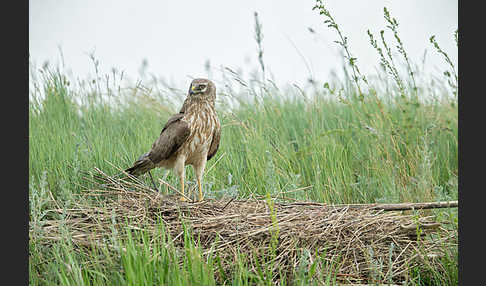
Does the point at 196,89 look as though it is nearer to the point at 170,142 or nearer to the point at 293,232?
the point at 170,142

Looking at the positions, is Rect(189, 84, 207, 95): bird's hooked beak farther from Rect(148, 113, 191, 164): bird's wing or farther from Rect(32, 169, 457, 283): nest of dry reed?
Rect(32, 169, 457, 283): nest of dry reed

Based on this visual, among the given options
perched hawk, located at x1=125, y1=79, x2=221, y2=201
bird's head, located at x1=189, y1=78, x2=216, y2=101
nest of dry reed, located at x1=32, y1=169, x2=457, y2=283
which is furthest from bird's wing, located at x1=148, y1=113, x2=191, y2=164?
nest of dry reed, located at x1=32, y1=169, x2=457, y2=283

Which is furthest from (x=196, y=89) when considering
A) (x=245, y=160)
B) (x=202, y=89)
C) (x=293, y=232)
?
(x=293, y=232)

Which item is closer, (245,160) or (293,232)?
(293,232)

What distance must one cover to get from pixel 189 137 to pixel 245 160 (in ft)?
3.18

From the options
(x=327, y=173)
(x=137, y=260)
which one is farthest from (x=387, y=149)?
(x=137, y=260)

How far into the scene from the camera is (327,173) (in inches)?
172

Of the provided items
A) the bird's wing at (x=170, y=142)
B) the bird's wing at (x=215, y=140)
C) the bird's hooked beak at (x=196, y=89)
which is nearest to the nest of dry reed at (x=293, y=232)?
the bird's wing at (x=170, y=142)

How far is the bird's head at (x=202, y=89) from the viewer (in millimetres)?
4016

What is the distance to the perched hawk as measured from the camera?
156 inches

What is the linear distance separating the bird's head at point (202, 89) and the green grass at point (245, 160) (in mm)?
587

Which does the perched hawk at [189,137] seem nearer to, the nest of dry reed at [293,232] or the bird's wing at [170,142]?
the bird's wing at [170,142]

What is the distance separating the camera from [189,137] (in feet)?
13.1

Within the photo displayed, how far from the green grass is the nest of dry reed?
101mm
